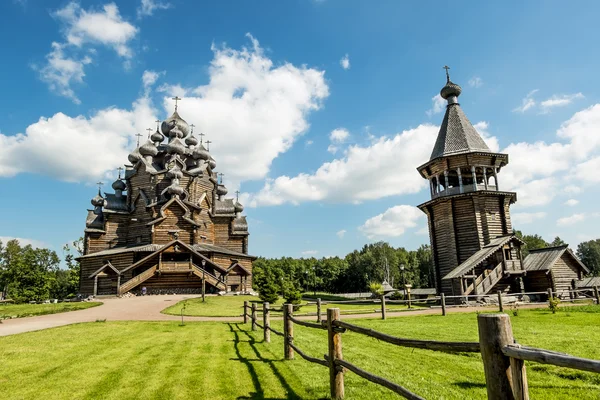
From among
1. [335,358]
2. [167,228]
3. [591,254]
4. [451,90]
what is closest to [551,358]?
[335,358]

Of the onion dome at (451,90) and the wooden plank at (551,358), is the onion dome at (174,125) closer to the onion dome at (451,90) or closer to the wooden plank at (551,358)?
the onion dome at (451,90)

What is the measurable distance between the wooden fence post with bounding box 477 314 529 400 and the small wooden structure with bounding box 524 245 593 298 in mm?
29627

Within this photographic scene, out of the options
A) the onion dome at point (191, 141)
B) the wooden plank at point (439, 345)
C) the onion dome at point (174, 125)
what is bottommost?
the wooden plank at point (439, 345)

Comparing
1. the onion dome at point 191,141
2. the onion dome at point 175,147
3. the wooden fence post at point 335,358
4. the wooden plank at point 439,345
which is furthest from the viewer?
the onion dome at point 191,141

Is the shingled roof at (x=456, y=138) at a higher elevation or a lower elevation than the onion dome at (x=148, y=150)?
lower

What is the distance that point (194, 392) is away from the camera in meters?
6.24

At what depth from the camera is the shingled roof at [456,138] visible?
3177 centimetres

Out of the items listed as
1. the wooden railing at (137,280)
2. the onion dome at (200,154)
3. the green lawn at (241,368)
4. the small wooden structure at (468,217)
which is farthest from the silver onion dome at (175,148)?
the green lawn at (241,368)

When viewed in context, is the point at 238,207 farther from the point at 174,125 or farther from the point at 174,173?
the point at 174,125

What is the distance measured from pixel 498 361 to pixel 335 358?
3.33 m

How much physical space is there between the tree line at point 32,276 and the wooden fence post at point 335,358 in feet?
147

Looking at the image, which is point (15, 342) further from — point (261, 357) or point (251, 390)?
point (251, 390)

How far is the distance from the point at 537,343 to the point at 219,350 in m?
8.07

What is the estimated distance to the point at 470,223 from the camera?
29547mm
